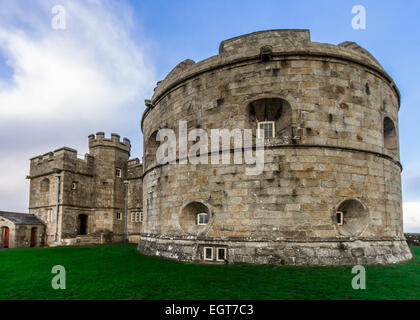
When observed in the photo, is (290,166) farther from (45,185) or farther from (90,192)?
(45,185)

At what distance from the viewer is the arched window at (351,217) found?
9352 millimetres

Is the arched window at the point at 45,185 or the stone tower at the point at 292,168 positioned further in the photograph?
the arched window at the point at 45,185

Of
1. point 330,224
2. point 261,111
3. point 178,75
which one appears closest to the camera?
point 330,224

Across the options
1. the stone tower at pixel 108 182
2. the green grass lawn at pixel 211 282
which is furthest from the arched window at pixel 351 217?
the stone tower at pixel 108 182

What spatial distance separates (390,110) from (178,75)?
27.8 feet

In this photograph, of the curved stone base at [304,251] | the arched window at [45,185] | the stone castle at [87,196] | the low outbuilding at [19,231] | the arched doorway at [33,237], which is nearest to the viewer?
the curved stone base at [304,251]

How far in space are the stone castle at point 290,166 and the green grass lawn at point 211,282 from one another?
0.86 m

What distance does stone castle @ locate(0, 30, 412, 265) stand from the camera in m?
8.95

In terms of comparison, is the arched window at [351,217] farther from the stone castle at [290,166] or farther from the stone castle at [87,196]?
the stone castle at [87,196]

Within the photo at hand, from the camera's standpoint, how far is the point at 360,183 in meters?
9.45

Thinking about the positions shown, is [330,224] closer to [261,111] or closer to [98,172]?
[261,111]

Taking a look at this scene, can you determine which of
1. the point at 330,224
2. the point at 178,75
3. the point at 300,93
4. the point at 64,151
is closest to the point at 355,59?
the point at 300,93

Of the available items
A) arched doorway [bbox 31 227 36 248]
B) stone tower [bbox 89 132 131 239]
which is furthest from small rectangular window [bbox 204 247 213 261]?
arched doorway [bbox 31 227 36 248]

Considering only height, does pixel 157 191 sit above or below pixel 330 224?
above
